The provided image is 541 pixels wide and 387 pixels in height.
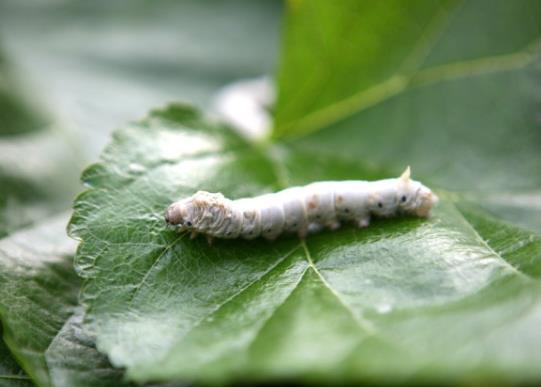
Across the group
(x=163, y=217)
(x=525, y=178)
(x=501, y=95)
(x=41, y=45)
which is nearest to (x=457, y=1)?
(x=501, y=95)

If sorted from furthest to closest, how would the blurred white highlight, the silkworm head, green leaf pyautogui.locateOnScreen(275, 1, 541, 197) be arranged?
the blurred white highlight < green leaf pyautogui.locateOnScreen(275, 1, 541, 197) < the silkworm head

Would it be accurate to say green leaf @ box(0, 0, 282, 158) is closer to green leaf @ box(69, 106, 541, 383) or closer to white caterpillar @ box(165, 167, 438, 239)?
green leaf @ box(69, 106, 541, 383)

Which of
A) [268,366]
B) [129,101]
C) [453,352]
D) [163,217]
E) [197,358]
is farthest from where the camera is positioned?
[129,101]

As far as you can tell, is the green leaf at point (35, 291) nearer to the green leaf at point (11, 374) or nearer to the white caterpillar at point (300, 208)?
the green leaf at point (11, 374)

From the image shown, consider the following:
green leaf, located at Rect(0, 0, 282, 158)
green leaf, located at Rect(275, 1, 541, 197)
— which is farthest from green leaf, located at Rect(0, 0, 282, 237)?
green leaf, located at Rect(275, 1, 541, 197)

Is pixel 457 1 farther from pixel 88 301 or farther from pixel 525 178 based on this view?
pixel 88 301

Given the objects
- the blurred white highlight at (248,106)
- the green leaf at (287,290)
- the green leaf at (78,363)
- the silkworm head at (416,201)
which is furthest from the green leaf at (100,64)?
the silkworm head at (416,201)
